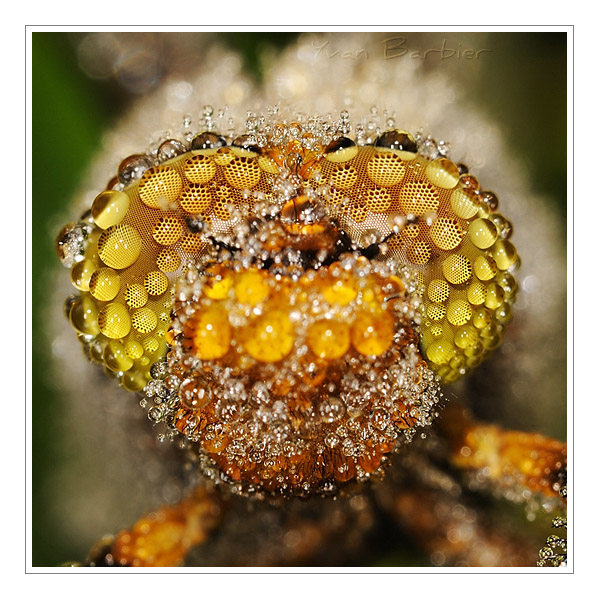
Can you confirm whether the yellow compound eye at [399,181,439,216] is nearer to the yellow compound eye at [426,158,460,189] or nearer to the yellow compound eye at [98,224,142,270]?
the yellow compound eye at [426,158,460,189]

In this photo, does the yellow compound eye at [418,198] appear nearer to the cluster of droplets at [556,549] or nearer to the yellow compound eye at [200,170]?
the yellow compound eye at [200,170]

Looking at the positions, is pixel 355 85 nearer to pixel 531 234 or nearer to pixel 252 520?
pixel 531 234

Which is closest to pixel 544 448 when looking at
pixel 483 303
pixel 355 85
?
pixel 483 303

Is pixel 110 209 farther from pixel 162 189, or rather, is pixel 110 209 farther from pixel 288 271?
pixel 288 271

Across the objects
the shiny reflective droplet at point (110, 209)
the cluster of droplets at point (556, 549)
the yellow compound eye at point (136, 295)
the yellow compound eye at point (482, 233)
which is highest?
the shiny reflective droplet at point (110, 209)

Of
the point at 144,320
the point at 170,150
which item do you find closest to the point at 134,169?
the point at 170,150
